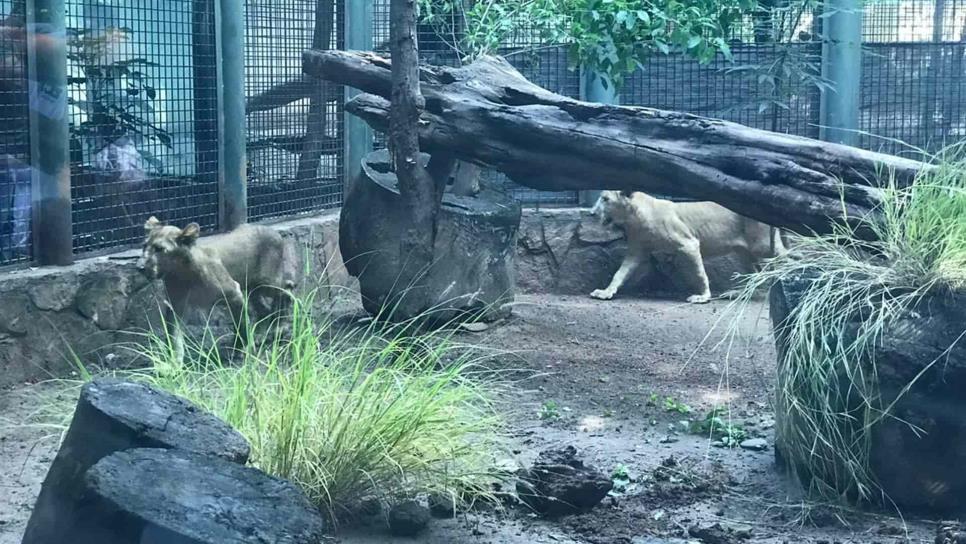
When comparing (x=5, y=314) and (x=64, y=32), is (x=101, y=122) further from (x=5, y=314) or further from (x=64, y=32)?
(x=5, y=314)

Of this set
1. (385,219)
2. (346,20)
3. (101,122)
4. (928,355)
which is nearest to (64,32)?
(101,122)

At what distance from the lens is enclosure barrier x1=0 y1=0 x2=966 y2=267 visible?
6199mm

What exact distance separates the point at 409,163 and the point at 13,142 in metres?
2.19

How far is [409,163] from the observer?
6.70 m

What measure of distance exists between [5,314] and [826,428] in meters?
4.15

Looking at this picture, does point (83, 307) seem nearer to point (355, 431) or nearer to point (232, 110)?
point (232, 110)

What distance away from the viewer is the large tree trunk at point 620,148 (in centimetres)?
528

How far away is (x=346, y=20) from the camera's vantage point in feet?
29.3

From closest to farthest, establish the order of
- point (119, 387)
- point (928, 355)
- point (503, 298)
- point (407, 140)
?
1. point (119, 387)
2. point (928, 355)
3. point (407, 140)
4. point (503, 298)

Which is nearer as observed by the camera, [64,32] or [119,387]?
[119,387]

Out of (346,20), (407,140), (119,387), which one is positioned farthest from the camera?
(346,20)

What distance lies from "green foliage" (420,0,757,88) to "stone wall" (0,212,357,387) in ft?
8.98

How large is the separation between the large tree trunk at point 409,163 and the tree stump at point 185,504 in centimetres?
279

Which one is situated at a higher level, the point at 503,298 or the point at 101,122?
the point at 101,122
